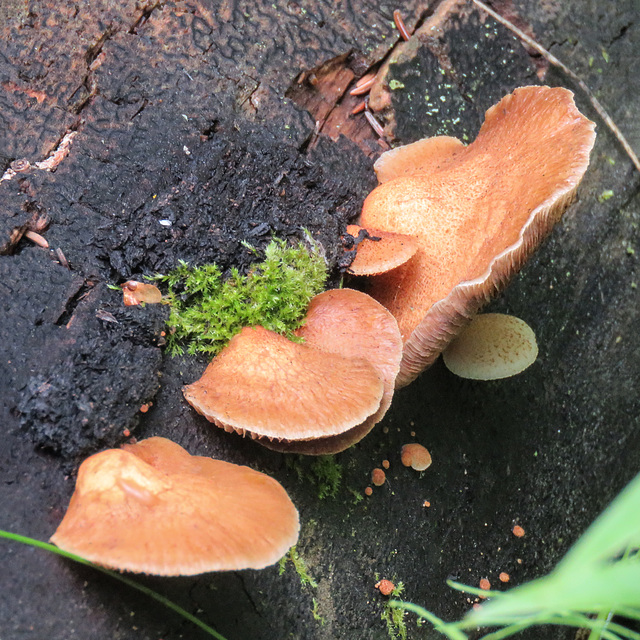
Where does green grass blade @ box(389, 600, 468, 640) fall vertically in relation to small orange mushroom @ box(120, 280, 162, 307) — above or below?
below

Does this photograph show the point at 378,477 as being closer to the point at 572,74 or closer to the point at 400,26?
the point at 400,26

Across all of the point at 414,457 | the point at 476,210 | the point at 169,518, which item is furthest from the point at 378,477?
the point at 476,210

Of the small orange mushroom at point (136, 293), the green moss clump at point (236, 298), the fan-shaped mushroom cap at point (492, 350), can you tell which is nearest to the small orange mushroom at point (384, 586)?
the fan-shaped mushroom cap at point (492, 350)

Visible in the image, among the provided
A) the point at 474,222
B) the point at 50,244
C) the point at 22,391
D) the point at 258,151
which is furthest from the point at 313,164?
the point at 22,391

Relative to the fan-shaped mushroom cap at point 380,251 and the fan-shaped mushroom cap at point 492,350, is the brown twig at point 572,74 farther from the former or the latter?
the fan-shaped mushroom cap at point 380,251

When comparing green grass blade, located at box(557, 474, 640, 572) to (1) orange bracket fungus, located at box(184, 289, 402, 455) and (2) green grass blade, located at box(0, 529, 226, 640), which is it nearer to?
(1) orange bracket fungus, located at box(184, 289, 402, 455)

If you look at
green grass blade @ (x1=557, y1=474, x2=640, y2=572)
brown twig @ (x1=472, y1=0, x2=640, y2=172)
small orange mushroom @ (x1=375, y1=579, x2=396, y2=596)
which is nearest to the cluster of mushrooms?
small orange mushroom @ (x1=375, y1=579, x2=396, y2=596)
